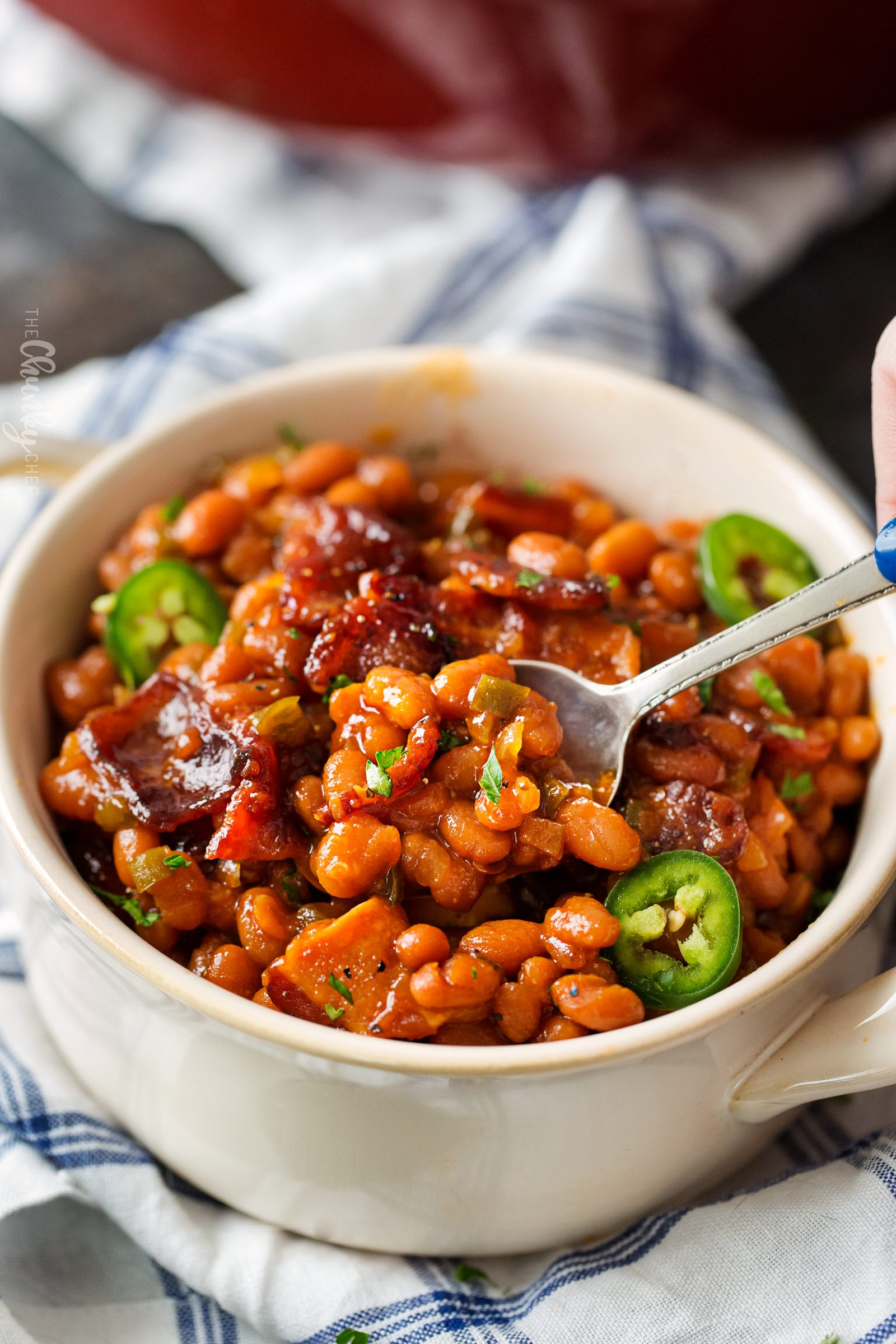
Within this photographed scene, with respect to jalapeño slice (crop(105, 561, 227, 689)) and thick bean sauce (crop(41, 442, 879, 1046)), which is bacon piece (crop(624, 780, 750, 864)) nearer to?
thick bean sauce (crop(41, 442, 879, 1046))

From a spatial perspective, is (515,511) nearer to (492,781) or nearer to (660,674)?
(660,674)

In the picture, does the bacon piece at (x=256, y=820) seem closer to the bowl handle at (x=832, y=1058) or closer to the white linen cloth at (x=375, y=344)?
the white linen cloth at (x=375, y=344)

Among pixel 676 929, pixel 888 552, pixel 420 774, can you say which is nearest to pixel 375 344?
pixel 420 774

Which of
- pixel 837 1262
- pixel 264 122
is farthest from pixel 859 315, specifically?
pixel 837 1262

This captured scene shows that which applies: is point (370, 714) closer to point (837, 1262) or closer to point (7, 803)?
point (7, 803)

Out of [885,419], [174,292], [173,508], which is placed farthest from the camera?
[174,292]
